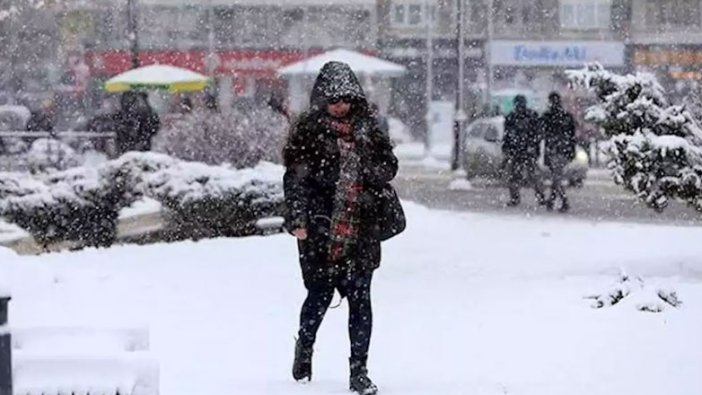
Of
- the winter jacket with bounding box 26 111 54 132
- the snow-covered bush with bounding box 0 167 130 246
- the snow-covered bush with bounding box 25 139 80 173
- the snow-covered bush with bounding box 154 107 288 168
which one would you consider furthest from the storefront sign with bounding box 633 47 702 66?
the snow-covered bush with bounding box 0 167 130 246

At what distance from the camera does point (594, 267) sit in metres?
13.0

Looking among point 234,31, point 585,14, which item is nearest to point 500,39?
point 585,14

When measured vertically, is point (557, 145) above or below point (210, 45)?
above

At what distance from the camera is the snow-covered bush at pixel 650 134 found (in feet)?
38.2

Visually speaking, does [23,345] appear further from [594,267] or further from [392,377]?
[594,267]

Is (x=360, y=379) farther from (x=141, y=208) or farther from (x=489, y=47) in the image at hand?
(x=489, y=47)

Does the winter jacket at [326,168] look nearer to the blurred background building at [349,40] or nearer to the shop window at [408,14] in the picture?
the blurred background building at [349,40]

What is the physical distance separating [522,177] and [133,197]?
875cm

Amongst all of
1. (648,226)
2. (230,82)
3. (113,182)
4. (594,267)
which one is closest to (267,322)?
(594,267)

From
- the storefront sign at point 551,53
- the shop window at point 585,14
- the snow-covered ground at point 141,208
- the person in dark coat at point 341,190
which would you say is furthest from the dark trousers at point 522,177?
the shop window at point 585,14

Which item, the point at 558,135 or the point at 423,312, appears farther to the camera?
the point at 558,135

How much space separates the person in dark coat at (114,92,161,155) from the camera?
22328mm

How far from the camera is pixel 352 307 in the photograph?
7309mm

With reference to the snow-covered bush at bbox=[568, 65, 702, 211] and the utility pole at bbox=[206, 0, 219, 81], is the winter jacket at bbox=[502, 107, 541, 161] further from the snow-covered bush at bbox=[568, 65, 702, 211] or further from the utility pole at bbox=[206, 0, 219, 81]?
the utility pole at bbox=[206, 0, 219, 81]
